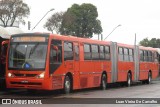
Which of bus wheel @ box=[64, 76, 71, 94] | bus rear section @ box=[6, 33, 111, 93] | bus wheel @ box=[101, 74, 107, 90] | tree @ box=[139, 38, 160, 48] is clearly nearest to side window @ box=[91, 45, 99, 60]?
bus wheel @ box=[101, 74, 107, 90]

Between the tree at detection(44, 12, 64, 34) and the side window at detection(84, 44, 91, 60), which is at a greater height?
the tree at detection(44, 12, 64, 34)

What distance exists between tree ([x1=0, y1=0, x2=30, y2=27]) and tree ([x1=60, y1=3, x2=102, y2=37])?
1356 cm

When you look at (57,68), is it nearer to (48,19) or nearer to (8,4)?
(8,4)

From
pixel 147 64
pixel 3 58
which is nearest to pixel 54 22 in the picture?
pixel 147 64

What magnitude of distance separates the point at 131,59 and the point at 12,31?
38.1 ft

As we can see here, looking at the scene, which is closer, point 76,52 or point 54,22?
point 76,52

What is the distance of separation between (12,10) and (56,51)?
5578cm

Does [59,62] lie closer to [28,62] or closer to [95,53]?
[28,62]

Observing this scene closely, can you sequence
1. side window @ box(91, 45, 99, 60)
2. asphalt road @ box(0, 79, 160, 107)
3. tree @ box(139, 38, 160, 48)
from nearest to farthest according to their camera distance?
asphalt road @ box(0, 79, 160, 107)
side window @ box(91, 45, 99, 60)
tree @ box(139, 38, 160, 48)

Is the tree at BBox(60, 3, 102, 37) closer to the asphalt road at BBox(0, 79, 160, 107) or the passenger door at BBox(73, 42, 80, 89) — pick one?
the passenger door at BBox(73, 42, 80, 89)

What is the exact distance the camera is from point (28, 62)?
63.4 ft

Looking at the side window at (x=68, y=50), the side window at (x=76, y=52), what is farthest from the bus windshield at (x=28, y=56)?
the side window at (x=76, y=52)

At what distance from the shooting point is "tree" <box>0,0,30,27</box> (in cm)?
7344

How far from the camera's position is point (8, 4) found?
7362cm
